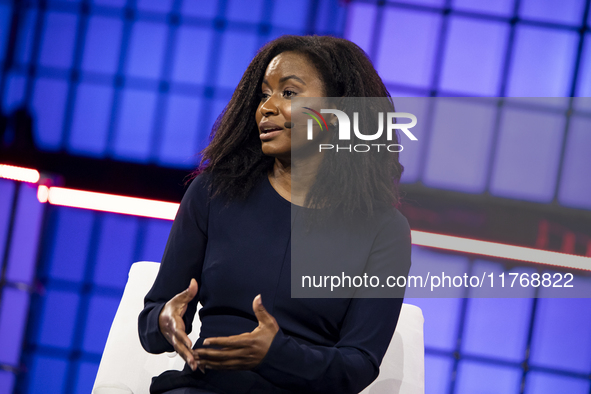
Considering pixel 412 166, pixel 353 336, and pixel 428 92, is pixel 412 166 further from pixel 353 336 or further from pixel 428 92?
pixel 353 336

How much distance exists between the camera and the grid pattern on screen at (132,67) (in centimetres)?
245

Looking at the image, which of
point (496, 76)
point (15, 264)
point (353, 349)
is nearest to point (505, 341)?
point (496, 76)

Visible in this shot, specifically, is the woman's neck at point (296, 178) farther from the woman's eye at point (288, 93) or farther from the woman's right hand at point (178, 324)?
the woman's right hand at point (178, 324)

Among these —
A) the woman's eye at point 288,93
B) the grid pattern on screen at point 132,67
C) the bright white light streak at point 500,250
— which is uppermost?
the grid pattern on screen at point 132,67

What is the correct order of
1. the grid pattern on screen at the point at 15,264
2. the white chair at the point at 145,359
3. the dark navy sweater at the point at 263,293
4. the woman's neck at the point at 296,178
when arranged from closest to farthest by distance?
the dark navy sweater at the point at 263,293
the woman's neck at the point at 296,178
the white chair at the point at 145,359
the grid pattern on screen at the point at 15,264

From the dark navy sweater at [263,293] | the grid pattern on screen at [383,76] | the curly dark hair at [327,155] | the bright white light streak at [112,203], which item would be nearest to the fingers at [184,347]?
the dark navy sweater at [263,293]

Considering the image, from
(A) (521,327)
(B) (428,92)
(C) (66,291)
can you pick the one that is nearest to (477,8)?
(B) (428,92)

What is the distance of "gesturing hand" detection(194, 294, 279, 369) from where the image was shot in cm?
92

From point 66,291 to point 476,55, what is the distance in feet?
7.72

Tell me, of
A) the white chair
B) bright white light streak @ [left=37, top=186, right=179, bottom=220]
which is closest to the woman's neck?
the white chair

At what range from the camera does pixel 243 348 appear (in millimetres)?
930

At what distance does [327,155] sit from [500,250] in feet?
4.44

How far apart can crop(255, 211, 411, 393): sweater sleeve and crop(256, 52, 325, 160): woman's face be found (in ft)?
1.12

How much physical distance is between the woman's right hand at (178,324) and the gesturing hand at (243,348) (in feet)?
0.13
